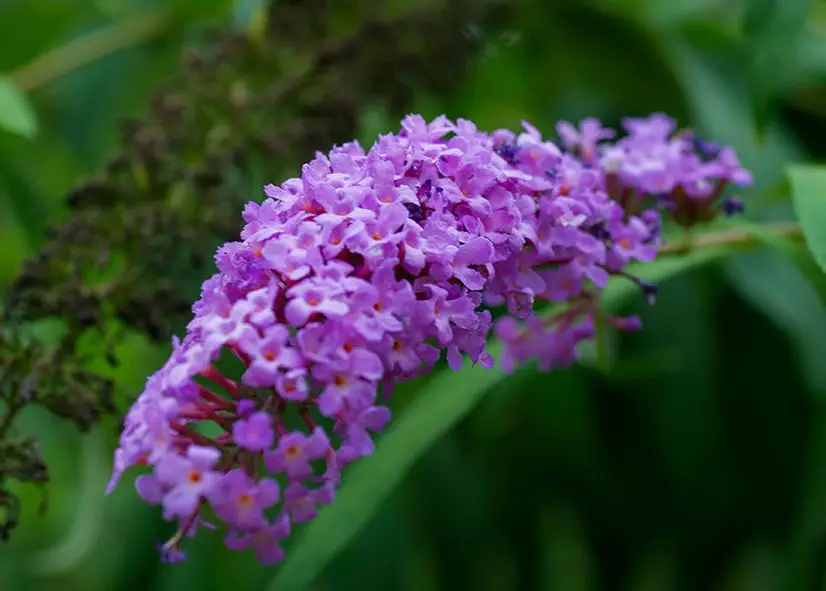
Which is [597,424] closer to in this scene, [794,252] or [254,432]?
[794,252]

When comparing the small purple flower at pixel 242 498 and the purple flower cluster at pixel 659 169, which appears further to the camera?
the purple flower cluster at pixel 659 169

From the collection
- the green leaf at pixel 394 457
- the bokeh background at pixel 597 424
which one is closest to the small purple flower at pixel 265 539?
the green leaf at pixel 394 457

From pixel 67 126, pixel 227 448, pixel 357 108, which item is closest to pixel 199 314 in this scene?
pixel 227 448

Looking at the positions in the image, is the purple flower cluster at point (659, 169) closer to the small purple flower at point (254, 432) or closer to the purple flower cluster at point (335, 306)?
the purple flower cluster at point (335, 306)

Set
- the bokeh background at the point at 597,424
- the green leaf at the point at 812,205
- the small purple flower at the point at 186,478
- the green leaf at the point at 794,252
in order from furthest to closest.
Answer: the bokeh background at the point at 597,424, the green leaf at the point at 794,252, the green leaf at the point at 812,205, the small purple flower at the point at 186,478

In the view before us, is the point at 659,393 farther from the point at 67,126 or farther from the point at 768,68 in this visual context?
the point at 67,126

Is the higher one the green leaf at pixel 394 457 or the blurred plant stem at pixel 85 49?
the blurred plant stem at pixel 85 49

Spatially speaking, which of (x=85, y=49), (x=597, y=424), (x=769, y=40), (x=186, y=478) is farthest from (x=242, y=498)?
(x=85, y=49)
